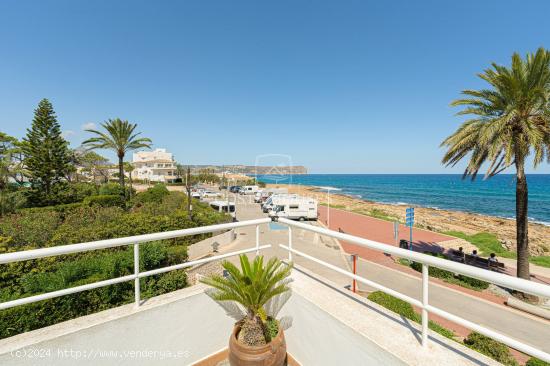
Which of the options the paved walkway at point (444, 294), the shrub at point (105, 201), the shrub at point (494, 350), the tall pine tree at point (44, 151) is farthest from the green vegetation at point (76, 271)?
the tall pine tree at point (44, 151)

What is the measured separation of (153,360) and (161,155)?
9097cm

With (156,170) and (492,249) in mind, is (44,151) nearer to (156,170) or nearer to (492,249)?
(492,249)

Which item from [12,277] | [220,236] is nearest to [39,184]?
[220,236]

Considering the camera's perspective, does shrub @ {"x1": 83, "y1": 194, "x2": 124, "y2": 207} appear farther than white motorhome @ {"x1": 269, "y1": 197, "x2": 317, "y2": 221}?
No

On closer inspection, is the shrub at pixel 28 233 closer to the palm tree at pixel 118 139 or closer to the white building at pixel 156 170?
the palm tree at pixel 118 139

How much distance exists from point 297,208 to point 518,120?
708 inches

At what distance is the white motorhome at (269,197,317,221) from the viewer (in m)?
24.6

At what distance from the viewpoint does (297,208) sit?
24.8 meters

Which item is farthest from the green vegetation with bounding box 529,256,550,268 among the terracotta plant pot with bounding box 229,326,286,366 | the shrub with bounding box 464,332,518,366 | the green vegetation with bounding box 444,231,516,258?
the terracotta plant pot with bounding box 229,326,286,366

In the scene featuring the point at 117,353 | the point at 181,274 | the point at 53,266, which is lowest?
the point at 181,274

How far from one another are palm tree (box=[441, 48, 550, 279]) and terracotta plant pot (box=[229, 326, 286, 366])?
11.0 meters

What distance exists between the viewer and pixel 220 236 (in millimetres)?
14320

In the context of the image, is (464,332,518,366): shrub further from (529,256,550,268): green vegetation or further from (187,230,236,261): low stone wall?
(529,256,550,268): green vegetation

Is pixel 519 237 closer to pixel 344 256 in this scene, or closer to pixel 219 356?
pixel 344 256
